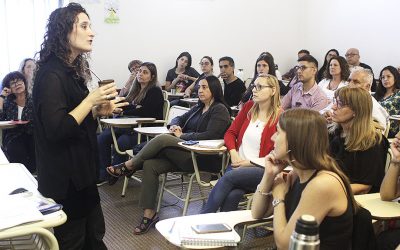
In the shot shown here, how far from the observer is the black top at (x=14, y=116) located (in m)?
4.17

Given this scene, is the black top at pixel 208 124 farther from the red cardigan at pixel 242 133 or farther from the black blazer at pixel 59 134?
the black blazer at pixel 59 134


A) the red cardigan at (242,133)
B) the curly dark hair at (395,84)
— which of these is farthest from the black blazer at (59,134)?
the curly dark hair at (395,84)

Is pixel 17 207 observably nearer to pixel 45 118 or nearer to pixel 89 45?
pixel 45 118

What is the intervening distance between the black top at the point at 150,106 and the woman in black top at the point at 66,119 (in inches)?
108

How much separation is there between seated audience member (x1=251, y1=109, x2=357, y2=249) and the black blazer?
0.77 m

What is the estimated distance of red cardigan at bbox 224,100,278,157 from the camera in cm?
293

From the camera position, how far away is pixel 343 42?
773 cm

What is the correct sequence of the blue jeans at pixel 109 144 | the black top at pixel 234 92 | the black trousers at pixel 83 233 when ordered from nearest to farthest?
the black trousers at pixel 83 233 < the blue jeans at pixel 109 144 < the black top at pixel 234 92

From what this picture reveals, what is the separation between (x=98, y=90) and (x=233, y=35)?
652 centimetres

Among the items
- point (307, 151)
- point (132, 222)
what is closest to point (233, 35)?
point (132, 222)

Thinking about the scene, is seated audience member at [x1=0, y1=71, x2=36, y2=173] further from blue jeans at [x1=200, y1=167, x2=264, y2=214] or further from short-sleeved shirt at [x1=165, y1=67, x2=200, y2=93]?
short-sleeved shirt at [x1=165, y1=67, x2=200, y2=93]

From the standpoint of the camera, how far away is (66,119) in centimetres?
160

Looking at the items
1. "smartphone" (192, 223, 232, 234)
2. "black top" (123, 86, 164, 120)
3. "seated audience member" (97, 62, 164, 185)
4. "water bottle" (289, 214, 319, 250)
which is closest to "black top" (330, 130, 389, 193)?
"smartphone" (192, 223, 232, 234)

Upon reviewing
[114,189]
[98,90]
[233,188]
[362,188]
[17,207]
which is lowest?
[114,189]
